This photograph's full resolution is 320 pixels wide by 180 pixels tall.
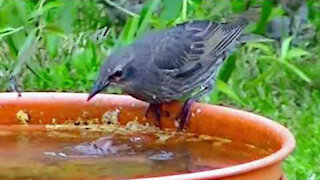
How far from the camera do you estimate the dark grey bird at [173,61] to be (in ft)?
13.1

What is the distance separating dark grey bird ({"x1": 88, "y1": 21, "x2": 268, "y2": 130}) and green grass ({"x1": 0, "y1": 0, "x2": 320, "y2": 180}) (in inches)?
4.0

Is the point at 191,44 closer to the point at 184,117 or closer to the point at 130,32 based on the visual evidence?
the point at 130,32

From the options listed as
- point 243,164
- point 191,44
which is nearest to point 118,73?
point 191,44

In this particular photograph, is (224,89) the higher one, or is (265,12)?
(265,12)

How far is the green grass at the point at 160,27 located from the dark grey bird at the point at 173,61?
0.10 meters

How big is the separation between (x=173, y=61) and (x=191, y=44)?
0.16 m

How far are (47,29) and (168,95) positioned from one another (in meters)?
0.65

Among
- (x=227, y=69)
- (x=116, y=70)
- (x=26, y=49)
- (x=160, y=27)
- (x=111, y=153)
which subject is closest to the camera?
(x=111, y=153)

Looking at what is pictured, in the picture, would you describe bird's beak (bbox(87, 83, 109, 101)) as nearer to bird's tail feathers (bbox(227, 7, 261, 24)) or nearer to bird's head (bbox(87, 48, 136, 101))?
bird's head (bbox(87, 48, 136, 101))

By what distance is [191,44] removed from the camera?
4484 mm

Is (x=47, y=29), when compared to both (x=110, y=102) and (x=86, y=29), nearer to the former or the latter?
(x=110, y=102)

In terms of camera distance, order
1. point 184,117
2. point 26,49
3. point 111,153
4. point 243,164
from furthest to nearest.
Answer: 1. point 26,49
2. point 184,117
3. point 111,153
4. point 243,164

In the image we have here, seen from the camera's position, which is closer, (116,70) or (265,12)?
(116,70)

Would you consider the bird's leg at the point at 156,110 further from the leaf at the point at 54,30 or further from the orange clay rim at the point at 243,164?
the leaf at the point at 54,30
